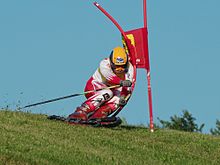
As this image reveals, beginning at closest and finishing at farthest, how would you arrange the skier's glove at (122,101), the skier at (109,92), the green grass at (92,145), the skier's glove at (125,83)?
the green grass at (92,145)
the skier's glove at (125,83)
the skier at (109,92)
the skier's glove at (122,101)

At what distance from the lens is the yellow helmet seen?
57.9 ft

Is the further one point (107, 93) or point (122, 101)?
point (107, 93)

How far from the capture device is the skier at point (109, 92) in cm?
1772

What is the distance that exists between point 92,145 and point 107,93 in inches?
127

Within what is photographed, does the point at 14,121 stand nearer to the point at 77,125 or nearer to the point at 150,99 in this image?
the point at 77,125

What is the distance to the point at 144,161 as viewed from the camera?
45.4ft

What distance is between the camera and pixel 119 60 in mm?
17625

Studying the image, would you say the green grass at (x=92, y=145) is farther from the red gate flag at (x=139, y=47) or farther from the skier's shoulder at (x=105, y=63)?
the skier's shoulder at (x=105, y=63)

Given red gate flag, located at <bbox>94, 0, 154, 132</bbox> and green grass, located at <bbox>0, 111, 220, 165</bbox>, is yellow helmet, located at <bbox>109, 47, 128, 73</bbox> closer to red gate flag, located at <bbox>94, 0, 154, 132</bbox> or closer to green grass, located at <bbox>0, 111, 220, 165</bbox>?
red gate flag, located at <bbox>94, 0, 154, 132</bbox>

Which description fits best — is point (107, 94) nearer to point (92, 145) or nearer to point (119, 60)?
point (119, 60)

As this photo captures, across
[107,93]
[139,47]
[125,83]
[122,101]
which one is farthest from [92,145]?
[139,47]

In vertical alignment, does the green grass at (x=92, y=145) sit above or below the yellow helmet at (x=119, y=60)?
below

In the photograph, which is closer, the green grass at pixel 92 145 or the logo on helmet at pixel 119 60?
the green grass at pixel 92 145

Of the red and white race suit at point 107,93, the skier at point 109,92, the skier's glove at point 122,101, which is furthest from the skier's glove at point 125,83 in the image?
the skier's glove at point 122,101
